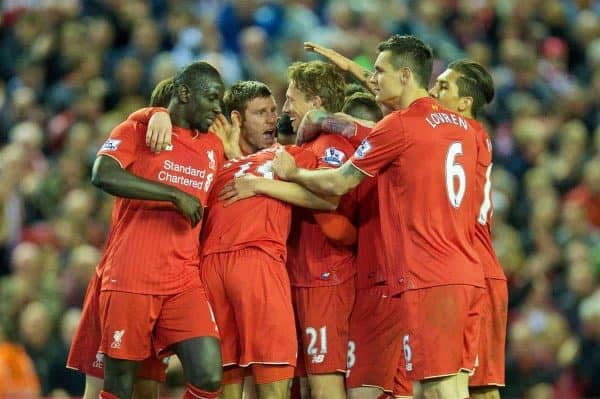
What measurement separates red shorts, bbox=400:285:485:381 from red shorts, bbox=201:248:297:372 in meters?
0.76

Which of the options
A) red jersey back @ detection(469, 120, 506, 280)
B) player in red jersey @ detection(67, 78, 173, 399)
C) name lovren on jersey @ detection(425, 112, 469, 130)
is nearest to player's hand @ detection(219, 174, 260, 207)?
player in red jersey @ detection(67, 78, 173, 399)

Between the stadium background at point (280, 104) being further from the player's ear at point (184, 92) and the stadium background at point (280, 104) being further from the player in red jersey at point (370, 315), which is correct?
the player's ear at point (184, 92)

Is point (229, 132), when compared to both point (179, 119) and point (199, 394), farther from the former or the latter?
point (199, 394)

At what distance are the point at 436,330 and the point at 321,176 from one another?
3.77 ft

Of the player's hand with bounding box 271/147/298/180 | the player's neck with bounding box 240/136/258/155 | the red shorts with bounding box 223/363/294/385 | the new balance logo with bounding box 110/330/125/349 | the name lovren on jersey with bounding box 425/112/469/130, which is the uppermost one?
the player's neck with bounding box 240/136/258/155

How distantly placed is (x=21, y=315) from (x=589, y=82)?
6616mm

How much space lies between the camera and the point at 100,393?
751 cm

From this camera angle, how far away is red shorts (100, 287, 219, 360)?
293 inches

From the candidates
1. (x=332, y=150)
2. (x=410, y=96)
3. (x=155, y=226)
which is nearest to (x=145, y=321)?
(x=155, y=226)

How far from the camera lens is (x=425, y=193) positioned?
24.1 feet

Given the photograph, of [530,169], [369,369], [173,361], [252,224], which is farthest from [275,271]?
[530,169]

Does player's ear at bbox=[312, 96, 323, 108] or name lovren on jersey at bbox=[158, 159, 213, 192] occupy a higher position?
player's ear at bbox=[312, 96, 323, 108]

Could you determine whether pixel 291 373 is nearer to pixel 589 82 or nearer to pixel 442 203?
pixel 442 203

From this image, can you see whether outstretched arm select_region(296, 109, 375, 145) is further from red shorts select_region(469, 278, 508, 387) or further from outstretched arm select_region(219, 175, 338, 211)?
red shorts select_region(469, 278, 508, 387)
